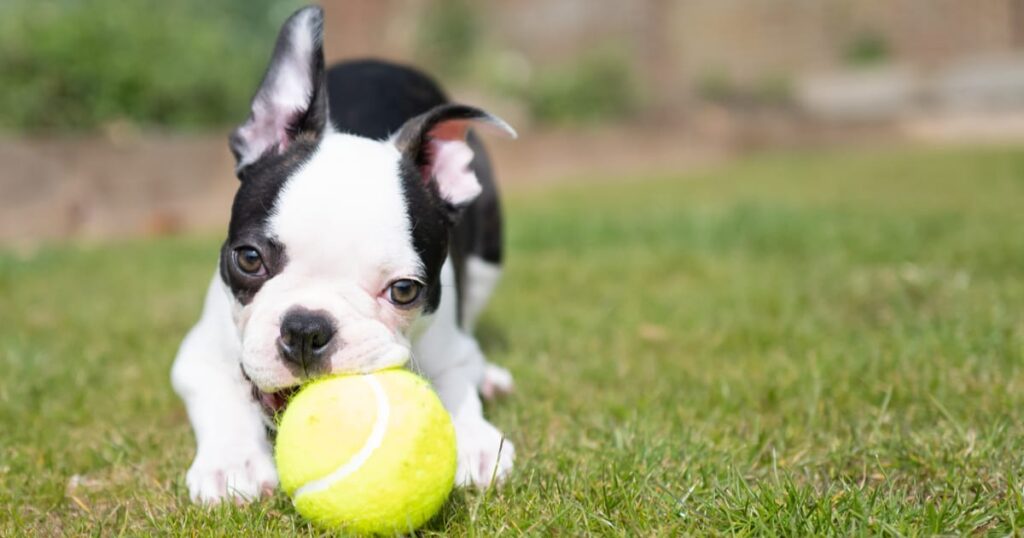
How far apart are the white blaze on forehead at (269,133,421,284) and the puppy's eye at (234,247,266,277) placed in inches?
3.4

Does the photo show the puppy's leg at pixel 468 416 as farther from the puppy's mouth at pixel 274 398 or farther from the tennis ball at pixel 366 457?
the puppy's mouth at pixel 274 398

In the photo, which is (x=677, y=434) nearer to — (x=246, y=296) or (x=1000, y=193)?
(x=246, y=296)

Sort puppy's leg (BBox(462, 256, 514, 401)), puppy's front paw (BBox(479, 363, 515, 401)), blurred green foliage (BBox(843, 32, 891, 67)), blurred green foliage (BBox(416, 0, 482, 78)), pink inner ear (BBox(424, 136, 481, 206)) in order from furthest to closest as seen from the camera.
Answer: blurred green foliage (BBox(843, 32, 891, 67)), blurred green foliage (BBox(416, 0, 482, 78)), puppy's leg (BBox(462, 256, 514, 401)), puppy's front paw (BBox(479, 363, 515, 401)), pink inner ear (BBox(424, 136, 481, 206))

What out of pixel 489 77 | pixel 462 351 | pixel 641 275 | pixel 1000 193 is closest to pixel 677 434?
pixel 462 351

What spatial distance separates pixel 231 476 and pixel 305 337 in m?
0.47

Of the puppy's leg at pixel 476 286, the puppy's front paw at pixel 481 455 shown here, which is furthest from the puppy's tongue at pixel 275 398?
the puppy's leg at pixel 476 286

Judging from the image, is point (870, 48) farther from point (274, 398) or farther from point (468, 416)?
point (274, 398)

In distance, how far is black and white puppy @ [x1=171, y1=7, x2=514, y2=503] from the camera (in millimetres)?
2262

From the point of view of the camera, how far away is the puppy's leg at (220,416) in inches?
92.7

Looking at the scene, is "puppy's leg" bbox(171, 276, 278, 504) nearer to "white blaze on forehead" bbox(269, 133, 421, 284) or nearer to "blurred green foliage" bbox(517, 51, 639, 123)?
"white blaze on forehead" bbox(269, 133, 421, 284)

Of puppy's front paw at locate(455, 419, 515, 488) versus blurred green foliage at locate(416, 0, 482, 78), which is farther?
blurred green foliage at locate(416, 0, 482, 78)

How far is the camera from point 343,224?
2.31 meters

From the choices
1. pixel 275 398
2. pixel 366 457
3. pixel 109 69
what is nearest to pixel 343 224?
pixel 275 398

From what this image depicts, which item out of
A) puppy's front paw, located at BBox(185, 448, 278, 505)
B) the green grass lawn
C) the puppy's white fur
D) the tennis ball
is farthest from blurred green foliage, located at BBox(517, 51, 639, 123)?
the tennis ball
